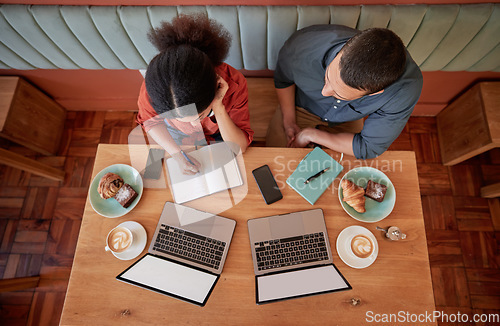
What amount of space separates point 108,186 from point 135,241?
0.21 m

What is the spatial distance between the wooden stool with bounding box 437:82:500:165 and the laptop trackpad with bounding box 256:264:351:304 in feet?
3.94

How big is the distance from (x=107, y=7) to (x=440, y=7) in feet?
4.22

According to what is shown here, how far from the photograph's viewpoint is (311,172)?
42.2 inches

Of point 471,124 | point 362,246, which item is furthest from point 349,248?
point 471,124

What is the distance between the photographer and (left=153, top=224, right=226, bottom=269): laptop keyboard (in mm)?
977

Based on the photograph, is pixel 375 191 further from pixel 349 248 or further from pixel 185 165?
pixel 185 165

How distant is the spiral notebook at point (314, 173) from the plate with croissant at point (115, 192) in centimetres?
56

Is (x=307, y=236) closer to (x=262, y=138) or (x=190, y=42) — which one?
(x=262, y=138)

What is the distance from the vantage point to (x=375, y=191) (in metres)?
1.02

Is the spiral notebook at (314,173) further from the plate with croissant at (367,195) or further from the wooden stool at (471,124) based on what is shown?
the wooden stool at (471,124)

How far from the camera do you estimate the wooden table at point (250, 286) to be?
0.93 meters

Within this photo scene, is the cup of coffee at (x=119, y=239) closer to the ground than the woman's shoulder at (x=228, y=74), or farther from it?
closer to the ground

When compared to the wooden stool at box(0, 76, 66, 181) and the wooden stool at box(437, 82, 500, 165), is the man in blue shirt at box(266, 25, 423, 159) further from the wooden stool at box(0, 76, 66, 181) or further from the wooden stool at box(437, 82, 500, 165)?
the wooden stool at box(0, 76, 66, 181)

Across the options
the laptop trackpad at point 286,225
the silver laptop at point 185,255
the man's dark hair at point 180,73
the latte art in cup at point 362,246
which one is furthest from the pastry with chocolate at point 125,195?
the latte art in cup at point 362,246
